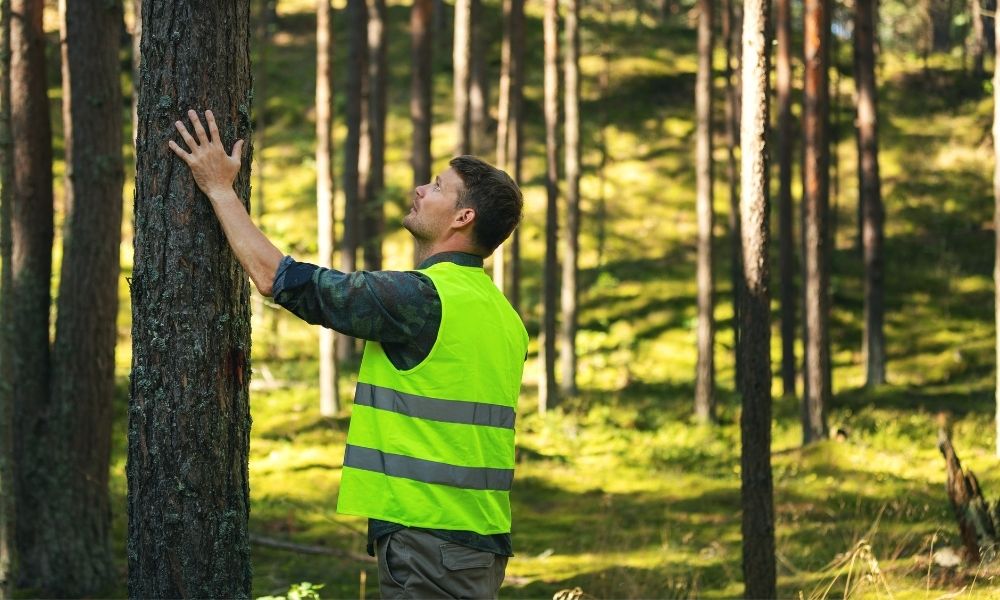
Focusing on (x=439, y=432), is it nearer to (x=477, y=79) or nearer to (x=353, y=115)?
(x=353, y=115)

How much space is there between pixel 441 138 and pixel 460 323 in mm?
38651

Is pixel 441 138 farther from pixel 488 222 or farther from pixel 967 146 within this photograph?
pixel 488 222

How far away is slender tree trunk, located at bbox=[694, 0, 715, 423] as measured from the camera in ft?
79.9

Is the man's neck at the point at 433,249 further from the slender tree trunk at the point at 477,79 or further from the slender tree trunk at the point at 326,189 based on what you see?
the slender tree trunk at the point at 477,79

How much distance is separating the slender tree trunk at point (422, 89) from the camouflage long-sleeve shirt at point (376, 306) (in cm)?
1621

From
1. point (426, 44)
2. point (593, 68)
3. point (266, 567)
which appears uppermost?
point (593, 68)

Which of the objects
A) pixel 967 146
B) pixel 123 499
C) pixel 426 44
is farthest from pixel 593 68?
pixel 123 499

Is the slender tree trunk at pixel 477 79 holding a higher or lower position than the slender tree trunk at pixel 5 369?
higher

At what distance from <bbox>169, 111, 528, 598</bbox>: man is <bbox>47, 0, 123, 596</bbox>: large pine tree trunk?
6804 mm

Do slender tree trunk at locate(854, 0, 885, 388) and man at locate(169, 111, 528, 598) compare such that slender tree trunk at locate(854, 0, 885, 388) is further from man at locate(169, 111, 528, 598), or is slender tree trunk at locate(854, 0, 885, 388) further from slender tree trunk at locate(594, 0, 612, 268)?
man at locate(169, 111, 528, 598)

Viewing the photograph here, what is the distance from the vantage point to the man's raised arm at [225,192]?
4332 millimetres

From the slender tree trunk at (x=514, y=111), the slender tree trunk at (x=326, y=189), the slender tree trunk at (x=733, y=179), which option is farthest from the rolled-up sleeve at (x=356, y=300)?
the slender tree trunk at (x=733, y=179)

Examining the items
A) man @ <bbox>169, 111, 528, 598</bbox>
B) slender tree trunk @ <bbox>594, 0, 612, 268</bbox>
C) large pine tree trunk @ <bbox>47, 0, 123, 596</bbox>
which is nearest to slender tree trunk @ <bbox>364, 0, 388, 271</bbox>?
slender tree trunk @ <bbox>594, 0, 612, 268</bbox>

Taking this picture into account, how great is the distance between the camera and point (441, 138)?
139ft
